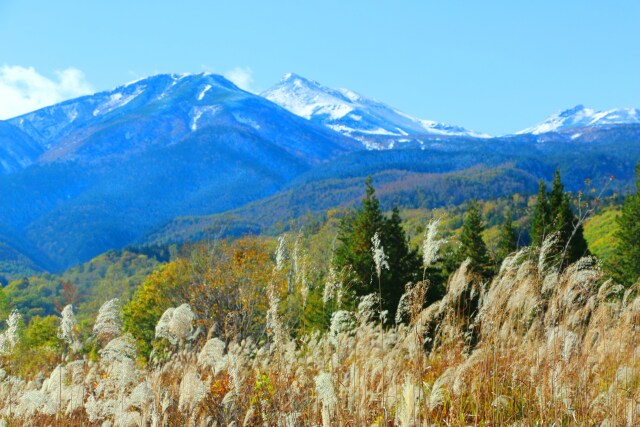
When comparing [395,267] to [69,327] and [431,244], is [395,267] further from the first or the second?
[431,244]

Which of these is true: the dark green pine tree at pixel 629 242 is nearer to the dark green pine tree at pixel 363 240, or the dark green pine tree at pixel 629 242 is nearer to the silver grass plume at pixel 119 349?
the dark green pine tree at pixel 363 240

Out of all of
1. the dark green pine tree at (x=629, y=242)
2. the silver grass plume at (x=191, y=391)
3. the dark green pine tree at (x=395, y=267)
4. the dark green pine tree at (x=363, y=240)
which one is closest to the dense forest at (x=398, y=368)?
the silver grass plume at (x=191, y=391)

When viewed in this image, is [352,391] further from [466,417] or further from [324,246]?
[324,246]

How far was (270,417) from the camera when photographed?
4.71 meters

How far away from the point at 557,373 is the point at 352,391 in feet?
4.79

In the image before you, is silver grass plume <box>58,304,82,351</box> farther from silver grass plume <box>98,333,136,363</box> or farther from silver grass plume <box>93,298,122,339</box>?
silver grass plume <box>98,333,136,363</box>

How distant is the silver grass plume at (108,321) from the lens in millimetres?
5470

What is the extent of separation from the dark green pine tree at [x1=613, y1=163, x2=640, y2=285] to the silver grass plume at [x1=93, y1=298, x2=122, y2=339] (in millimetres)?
35682

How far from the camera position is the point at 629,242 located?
39.2m

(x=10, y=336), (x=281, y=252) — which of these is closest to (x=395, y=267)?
(x=281, y=252)

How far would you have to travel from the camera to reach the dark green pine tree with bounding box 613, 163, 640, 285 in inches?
1454

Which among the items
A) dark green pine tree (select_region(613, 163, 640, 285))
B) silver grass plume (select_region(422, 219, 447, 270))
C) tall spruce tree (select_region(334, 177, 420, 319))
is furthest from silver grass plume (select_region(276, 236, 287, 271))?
dark green pine tree (select_region(613, 163, 640, 285))

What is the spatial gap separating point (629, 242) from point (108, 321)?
131 ft

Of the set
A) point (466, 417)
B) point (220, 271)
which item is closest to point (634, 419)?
point (466, 417)
